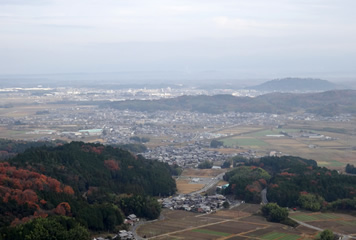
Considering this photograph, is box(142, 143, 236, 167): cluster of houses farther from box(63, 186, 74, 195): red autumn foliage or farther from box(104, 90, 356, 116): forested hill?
box(104, 90, 356, 116): forested hill

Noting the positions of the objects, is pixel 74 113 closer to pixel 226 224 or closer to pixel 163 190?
pixel 163 190

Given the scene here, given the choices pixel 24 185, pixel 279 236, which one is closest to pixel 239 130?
pixel 24 185

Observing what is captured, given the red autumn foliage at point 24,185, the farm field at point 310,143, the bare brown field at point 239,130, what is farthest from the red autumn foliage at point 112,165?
the bare brown field at point 239,130

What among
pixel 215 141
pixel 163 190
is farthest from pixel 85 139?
pixel 163 190

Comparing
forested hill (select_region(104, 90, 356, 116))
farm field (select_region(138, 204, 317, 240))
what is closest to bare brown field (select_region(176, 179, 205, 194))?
farm field (select_region(138, 204, 317, 240))

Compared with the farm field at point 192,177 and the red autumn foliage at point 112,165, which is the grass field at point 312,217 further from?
the red autumn foliage at point 112,165

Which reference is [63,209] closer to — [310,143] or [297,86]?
[310,143]
